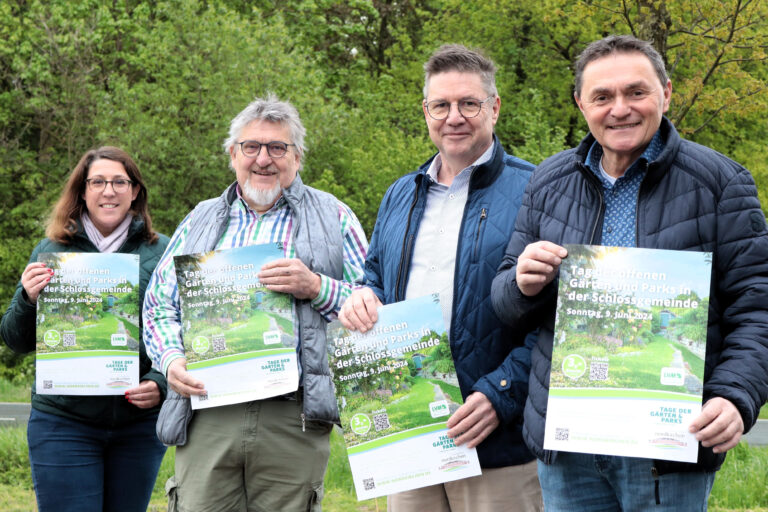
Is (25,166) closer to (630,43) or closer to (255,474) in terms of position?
Answer: (255,474)

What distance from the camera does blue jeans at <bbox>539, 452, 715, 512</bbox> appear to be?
2.48 meters

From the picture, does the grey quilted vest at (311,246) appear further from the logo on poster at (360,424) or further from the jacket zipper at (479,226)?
the jacket zipper at (479,226)

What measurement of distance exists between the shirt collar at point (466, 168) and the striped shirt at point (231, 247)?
511mm

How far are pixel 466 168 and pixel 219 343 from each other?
129 cm

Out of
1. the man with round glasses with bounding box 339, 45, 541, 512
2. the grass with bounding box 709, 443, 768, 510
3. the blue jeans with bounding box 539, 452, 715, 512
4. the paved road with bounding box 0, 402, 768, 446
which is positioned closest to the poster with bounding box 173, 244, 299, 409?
the man with round glasses with bounding box 339, 45, 541, 512

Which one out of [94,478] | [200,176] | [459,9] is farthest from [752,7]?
[459,9]

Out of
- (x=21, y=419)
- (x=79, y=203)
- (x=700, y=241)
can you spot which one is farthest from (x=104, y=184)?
(x=21, y=419)

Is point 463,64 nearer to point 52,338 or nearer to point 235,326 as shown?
point 235,326

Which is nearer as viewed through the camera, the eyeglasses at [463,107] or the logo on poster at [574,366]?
the logo on poster at [574,366]

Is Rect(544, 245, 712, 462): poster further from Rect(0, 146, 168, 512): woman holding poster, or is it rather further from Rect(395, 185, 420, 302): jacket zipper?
Rect(0, 146, 168, 512): woman holding poster

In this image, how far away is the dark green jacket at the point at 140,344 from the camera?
13.6 ft

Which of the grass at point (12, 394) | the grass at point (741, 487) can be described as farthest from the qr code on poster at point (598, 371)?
the grass at point (12, 394)

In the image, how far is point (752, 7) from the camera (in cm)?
1291

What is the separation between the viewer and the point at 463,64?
337cm
